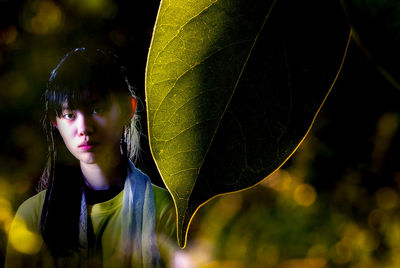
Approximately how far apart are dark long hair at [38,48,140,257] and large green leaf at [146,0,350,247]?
0.25 metres

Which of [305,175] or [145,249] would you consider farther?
[305,175]

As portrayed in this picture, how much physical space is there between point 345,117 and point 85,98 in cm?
92

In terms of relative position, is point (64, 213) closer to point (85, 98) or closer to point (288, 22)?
point (85, 98)

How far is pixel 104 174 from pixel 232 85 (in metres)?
0.28

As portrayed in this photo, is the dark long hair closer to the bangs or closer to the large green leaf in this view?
the bangs

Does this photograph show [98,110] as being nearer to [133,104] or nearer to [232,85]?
[133,104]

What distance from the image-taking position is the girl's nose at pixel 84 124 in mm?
343

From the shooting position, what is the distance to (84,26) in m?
0.50

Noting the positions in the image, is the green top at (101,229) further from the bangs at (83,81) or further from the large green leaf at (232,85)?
the large green leaf at (232,85)

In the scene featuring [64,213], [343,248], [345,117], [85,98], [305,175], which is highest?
[85,98]

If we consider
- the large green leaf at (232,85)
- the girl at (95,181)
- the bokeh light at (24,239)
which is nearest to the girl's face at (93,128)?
the girl at (95,181)

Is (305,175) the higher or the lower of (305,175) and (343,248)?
the higher

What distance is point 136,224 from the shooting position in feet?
1.38

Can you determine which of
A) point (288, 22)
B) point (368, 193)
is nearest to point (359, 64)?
point (368, 193)
